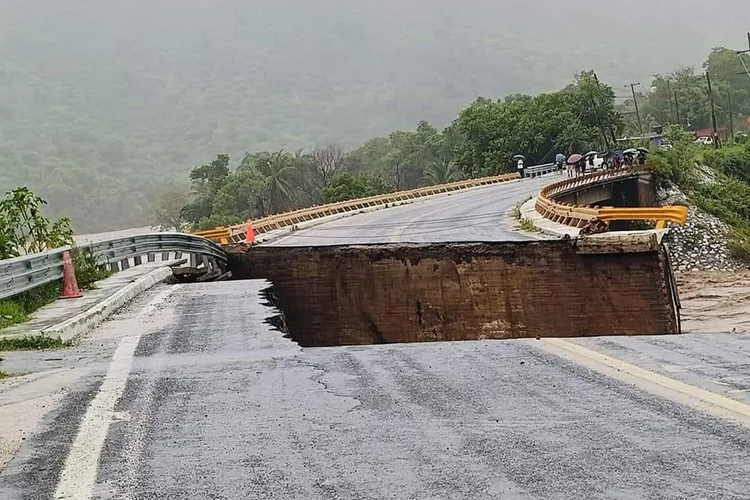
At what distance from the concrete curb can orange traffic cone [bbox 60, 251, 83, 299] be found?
2.09 ft

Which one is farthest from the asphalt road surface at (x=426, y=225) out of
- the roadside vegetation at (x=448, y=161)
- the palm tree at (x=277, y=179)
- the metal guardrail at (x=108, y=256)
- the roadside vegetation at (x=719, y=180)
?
the palm tree at (x=277, y=179)

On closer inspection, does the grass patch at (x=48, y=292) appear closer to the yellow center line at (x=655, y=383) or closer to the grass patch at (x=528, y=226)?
the yellow center line at (x=655, y=383)

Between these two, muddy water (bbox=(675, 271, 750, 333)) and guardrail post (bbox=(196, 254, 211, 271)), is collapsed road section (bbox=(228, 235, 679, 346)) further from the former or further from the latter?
muddy water (bbox=(675, 271, 750, 333))

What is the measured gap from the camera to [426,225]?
3103 cm

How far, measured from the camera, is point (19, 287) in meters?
12.5

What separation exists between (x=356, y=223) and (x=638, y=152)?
118ft

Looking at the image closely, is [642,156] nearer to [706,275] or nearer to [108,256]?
[706,275]

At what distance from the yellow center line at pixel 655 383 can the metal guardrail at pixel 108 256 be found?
7571 millimetres

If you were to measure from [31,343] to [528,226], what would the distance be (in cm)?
1837

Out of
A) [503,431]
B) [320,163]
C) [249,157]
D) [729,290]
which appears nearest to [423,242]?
[503,431]

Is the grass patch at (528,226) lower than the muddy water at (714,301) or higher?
higher

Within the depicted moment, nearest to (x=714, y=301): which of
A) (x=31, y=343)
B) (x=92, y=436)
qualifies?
(x=31, y=343)

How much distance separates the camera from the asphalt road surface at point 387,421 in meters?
4.48

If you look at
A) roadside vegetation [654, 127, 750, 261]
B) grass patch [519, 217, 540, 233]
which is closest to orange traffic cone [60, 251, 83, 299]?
grass patch [519, 217, 540, 233]
